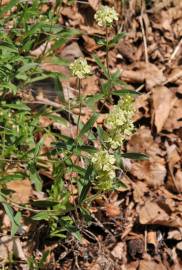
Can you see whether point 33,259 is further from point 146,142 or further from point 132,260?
point 146,142

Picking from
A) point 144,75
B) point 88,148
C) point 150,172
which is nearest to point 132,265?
point 150,172

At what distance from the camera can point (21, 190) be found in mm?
3455

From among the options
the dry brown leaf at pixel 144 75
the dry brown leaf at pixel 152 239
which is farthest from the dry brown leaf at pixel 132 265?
the dry brown leaf at pixel 144 75

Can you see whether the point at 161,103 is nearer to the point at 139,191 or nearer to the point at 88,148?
the point at 139,191

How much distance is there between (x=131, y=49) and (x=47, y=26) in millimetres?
1160

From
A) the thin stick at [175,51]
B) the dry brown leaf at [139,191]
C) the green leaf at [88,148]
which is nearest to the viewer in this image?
the green leaf at [88,148]

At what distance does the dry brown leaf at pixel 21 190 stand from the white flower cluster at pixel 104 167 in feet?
3.45

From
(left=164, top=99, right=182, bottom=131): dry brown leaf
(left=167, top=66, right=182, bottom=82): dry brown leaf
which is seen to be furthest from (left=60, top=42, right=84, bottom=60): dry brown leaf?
(left=164, top=99, right=182, bottom=131): dry brown leaf

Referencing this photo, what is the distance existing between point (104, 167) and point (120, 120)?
0.22 metres

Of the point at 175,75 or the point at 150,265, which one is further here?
the point at 175,75

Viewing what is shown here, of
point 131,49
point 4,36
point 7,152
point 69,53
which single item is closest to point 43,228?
point 7,152

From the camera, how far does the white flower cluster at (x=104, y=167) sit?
239 cm

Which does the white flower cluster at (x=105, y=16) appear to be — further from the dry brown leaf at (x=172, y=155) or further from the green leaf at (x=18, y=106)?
the dry brown leaf at (x=172, y=155)

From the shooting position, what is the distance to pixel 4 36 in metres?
3.15
